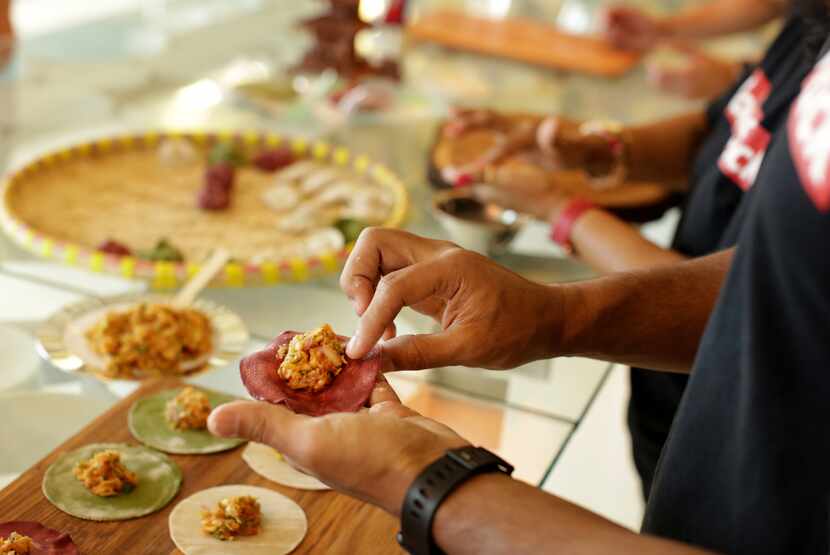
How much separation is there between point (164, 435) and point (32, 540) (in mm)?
224

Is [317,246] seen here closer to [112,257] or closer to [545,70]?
[112,257]

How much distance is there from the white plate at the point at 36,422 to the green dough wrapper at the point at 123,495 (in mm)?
76

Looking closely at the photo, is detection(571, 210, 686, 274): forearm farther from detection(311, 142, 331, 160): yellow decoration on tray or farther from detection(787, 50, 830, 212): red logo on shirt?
detection(787, 50, 830, 212): red logo on shirt

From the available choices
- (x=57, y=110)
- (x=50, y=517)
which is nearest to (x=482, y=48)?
(x=57, y=110)

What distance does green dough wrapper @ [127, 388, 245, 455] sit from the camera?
1.09 metres

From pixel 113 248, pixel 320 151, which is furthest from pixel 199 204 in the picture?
pixel 320 151

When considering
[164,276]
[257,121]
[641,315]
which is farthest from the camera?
[257,121]

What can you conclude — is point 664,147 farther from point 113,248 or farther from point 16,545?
point 16,545

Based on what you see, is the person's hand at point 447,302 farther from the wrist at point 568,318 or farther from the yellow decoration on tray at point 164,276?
the yellow decoration on tray at point 164,276

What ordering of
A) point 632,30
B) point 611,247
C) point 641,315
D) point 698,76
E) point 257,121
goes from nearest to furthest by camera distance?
point 641,315 → point 611,247 → point 257,121 → point 698,76 → point 632,30

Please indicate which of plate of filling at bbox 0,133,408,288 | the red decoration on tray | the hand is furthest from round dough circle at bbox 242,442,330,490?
the hand

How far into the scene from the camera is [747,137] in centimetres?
157

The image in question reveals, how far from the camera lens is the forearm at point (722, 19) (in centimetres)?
265

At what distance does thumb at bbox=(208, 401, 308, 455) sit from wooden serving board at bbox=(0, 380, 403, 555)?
0.17m
